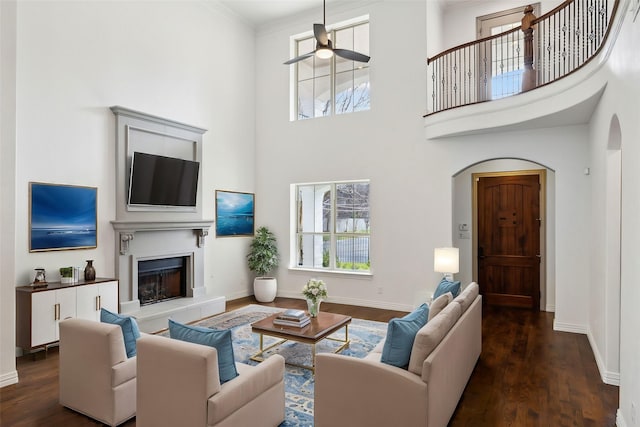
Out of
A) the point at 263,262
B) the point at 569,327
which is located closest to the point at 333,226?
the point at 263,262

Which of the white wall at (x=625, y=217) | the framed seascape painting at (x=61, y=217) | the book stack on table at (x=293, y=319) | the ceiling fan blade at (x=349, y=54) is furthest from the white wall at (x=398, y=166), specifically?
the framed seascape painting at (x=61, y=217)

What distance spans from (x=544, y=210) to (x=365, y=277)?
333 cm

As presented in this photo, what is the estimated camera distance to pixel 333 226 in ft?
25.2

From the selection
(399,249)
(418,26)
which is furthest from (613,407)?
(418,26)

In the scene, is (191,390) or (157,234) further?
(157,234)

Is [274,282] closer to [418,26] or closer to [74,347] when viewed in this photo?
[74,347]

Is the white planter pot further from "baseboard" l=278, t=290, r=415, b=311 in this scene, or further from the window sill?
"baseboard" l=278, t=290, r=415, b=311

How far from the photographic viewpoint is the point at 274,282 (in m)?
7.63

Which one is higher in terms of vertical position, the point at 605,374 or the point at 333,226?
the point at 333,226

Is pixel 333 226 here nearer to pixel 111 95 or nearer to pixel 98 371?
pixel 111 95

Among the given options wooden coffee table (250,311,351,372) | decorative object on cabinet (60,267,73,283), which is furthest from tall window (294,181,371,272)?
decorative object on cabinet (60,267,73,283)

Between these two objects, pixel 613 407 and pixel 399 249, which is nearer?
pixel 613 407

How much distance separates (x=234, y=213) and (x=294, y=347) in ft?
12.0

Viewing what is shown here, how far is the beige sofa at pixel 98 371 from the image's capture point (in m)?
2.94
